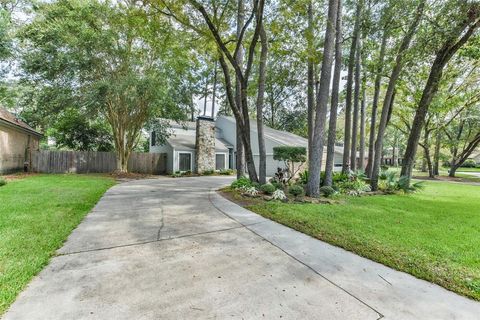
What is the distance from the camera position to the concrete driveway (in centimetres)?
212

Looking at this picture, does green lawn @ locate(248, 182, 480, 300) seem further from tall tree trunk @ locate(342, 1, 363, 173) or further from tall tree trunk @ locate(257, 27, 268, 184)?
tall tree trunk @ locate(342, 1, 363, 173)

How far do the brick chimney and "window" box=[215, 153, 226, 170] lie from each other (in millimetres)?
964

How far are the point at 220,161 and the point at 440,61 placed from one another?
48.6 ft

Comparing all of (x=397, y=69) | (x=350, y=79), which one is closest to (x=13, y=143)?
(x=350, y=79)

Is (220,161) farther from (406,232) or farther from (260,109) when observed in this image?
(406,232)

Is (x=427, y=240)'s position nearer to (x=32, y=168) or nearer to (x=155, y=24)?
(x=155, y=24)

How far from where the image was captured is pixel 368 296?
2.39 metres

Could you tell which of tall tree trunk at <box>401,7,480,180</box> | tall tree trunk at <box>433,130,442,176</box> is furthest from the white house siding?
tall tree trunk at <box>433,130,442,176</box>

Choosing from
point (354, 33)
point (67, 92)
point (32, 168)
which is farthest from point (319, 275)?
point (32, 168)

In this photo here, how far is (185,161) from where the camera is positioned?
59.6 feet

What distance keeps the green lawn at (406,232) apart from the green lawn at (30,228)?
396 cm

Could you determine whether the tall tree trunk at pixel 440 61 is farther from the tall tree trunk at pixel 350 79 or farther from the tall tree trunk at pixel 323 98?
the tall tree trunk at pixel 323 98

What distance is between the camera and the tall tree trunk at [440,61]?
7198mm

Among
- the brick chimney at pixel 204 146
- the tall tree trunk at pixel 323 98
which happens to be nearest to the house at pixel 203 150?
the brick chimney at pixel 204 146
